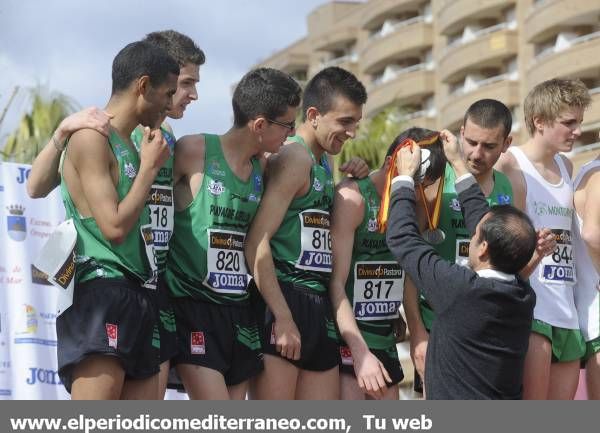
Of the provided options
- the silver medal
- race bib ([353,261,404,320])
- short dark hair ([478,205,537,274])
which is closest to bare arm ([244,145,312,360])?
race bib ([353,261,404,320])

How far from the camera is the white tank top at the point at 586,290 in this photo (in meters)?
7.42

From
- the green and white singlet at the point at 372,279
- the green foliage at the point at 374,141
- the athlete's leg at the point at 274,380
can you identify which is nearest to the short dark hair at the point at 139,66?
the green and white singlet at the point at 372,279

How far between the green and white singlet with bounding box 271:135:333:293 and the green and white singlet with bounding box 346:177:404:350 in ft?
0.91

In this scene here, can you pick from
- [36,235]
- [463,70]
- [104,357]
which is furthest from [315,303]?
[463,70]


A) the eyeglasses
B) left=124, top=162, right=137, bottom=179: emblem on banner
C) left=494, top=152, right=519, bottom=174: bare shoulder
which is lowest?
left=124, top=162, right=137, bottom=179: emblem on banner

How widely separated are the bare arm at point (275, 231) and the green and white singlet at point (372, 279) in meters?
0.50

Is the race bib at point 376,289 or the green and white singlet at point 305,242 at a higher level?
the green and white singlet at point 305,242

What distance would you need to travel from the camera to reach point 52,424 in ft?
17.3

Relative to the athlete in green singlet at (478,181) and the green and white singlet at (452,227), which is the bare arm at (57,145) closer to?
the athlete in green singlet at (478,181)

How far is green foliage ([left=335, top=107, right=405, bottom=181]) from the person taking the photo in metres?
27.5

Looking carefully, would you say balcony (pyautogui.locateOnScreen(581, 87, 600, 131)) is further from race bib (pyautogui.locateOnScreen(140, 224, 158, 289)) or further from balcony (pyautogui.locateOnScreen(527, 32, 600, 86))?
race bib (pyautogui.locateOnScreen(140, 224, 158, 289))

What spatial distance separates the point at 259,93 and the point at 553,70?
159 ft

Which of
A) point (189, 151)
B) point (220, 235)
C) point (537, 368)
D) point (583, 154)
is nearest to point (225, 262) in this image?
point (220, 235)

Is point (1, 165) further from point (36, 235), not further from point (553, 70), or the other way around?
point (553, 70)
